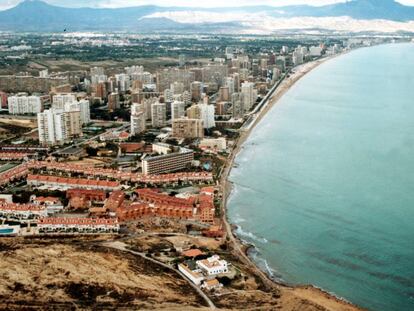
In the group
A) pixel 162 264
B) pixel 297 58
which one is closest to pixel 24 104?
pixel 162 264

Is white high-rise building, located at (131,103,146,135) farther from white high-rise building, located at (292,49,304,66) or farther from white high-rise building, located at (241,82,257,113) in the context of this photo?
white high-rise building, located at (292,49,304,66)

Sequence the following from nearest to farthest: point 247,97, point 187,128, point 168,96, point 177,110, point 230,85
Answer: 1. point 187,128
2. point 177,110
3. point 168,96
4. point 247,97
5. point 230,85

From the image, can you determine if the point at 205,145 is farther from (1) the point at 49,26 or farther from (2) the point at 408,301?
(1) the point at 49,26

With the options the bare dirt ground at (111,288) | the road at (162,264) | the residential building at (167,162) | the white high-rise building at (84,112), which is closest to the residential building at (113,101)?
the white high-rise building at (84,112)

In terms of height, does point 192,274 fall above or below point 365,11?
below

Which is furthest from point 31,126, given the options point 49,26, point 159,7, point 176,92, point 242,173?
point 159,7

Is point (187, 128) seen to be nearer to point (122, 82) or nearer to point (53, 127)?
point (53, 127)
